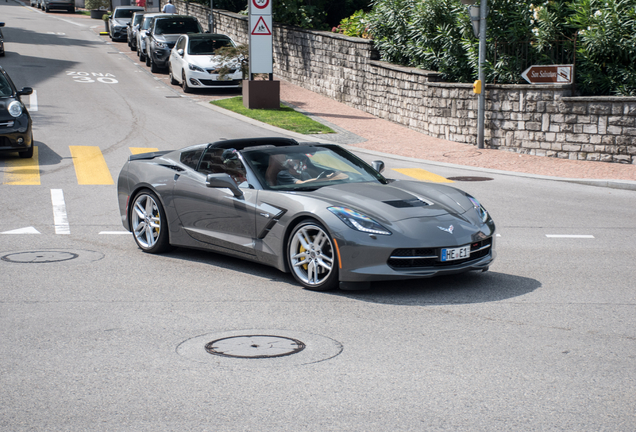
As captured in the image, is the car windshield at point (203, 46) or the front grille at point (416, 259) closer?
the front grille at point (416, 259)

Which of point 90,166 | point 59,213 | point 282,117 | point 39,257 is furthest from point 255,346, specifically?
point 282,117

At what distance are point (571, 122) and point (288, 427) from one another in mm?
14652

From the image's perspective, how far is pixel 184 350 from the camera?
17.5 ft

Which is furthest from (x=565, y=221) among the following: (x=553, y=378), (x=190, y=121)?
(x=190, y=121)

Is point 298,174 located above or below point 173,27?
below

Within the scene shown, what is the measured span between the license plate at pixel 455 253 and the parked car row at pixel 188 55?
65.2 feet

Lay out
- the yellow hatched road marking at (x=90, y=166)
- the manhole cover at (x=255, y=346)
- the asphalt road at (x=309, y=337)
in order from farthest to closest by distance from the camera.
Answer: the yellow hatched road marking at (x=90, y=166), the manhole cover at (x=255, y=346), the asphalt road at (x=309, y=337)

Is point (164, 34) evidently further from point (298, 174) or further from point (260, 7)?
point (298, 174)

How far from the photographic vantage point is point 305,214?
7039 millimetres

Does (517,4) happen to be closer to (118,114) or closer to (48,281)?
(118,114)

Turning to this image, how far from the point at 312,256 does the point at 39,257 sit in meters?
3.13

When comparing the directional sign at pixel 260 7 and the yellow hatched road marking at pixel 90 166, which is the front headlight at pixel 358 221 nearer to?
the yellow hatched road marking at pixel 90 166

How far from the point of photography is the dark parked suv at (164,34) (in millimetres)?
31359

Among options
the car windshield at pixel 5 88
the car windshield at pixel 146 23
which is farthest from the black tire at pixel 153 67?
the car windshield at pixel 5 88
